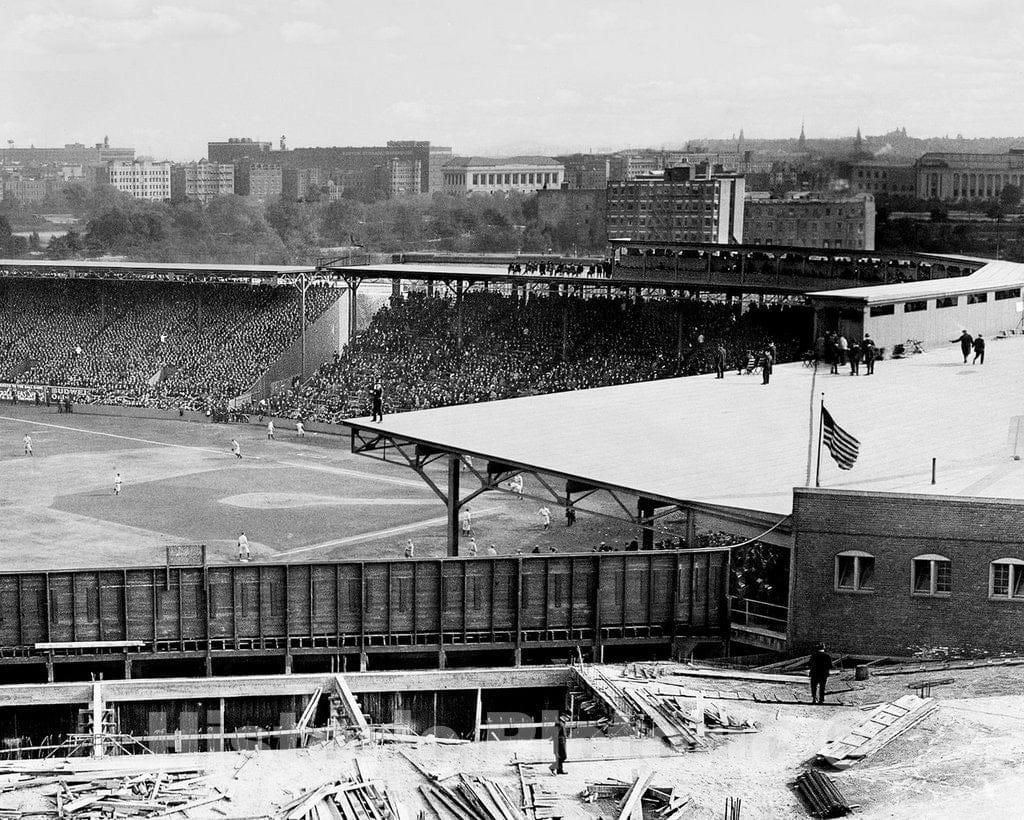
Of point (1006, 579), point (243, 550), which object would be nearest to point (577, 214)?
point (243, 550)

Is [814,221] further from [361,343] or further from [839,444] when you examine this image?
[839,444]

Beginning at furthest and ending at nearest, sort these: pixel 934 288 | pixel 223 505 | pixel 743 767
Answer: pixel 934 288
pixel 223 505
pixel 743 767

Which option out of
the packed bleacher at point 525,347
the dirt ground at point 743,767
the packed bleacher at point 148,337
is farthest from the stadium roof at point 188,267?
the dirt ground at point 743,767

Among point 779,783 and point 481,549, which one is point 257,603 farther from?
point 481,549

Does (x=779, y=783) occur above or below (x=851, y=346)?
below

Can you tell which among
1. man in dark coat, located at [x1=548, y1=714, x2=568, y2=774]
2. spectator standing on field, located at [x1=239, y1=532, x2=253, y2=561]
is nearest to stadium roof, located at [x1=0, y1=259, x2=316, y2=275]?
spectator standing on field, located at [x1=239, y1=532, x2=253, y2=561]

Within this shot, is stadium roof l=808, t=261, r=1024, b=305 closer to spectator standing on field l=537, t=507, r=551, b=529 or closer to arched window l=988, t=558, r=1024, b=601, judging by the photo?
spectator standing on field l=537, t=507, r=551, b=529

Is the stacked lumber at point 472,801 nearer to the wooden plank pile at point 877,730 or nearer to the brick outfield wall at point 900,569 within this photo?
the wooden plank pile at point 877,730

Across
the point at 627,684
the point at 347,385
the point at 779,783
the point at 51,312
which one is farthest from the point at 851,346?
the point at 51,312
